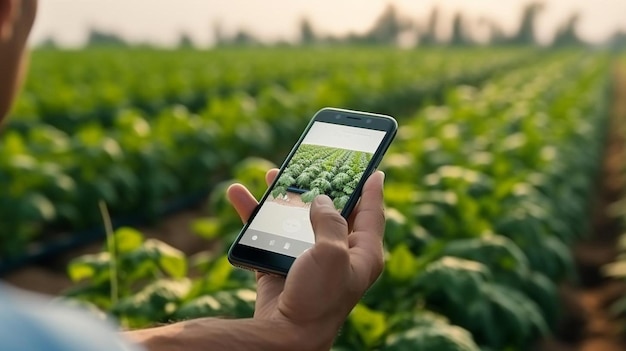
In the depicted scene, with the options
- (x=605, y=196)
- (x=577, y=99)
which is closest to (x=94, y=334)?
(x=605, y=196)

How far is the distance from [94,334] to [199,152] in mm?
7378

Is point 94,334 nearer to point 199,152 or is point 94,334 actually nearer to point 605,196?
point 199,152

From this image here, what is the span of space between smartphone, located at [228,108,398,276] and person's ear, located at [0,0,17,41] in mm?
744

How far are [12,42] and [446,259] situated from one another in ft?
8.35

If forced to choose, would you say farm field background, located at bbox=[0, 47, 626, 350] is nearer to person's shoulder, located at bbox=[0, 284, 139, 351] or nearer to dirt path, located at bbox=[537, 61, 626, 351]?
dirt path, located at bbox=[537, 61, 626, 351]

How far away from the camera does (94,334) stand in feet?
2.14

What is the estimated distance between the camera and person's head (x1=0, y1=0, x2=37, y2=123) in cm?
82

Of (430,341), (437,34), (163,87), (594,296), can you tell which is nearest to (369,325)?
(430,341)

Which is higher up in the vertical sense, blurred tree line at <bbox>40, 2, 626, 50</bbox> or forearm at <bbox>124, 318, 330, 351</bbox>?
forearm at <bbox>124, 318, 330, 351</bbox>

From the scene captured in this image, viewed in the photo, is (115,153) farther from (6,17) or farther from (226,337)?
(6,17)

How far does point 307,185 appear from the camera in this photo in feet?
5.24

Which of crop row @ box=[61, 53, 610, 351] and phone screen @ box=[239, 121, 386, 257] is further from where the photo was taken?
crop row @ box=[61, 53, 610, 351]

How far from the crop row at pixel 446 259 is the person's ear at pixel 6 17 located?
5.43 ft

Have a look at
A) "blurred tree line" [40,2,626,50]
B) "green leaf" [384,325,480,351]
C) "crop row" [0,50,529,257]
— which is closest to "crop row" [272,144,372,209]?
"green leaf" [384,325,480,351]
